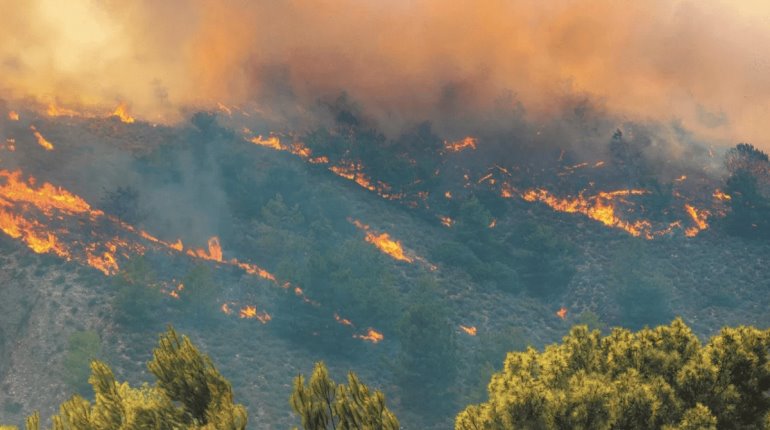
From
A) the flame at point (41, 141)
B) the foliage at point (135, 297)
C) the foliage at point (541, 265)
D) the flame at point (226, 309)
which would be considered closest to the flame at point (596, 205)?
the foliage at point (541, 265)

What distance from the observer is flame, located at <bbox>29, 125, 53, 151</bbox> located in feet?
429

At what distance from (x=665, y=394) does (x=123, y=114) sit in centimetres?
14463

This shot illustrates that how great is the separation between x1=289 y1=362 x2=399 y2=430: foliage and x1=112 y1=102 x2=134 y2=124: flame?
140 m

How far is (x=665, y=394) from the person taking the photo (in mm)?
20766

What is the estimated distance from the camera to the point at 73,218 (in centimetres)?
12144

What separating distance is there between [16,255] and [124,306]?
21.7 metres

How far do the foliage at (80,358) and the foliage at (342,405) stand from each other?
70.6 metres

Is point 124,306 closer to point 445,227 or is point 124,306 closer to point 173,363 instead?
point 445,227

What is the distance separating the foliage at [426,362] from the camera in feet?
318

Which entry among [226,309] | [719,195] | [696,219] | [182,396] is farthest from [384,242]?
[182,396]

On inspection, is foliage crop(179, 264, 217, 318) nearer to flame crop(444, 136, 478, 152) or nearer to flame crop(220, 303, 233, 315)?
flame crop(220, 303, 233, 315)

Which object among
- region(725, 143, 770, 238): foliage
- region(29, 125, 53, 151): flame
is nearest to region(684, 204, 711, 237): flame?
region(725, 143, 770, 238): foliage

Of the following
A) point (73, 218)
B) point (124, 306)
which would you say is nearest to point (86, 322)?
point (124, 306)

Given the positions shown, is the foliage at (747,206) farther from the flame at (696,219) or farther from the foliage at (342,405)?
the foliage at (342,405)
